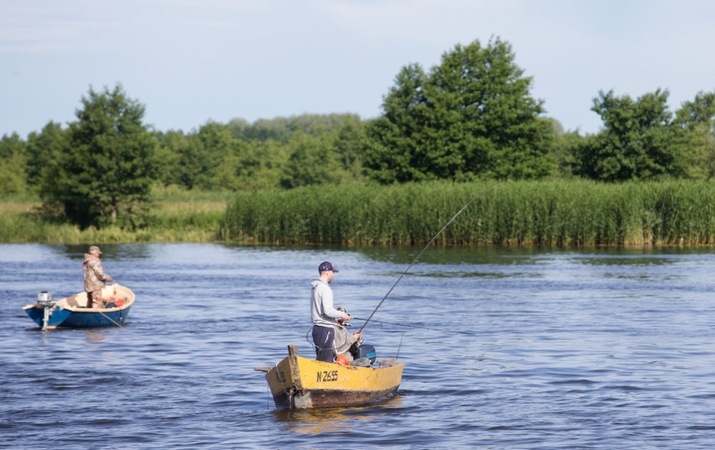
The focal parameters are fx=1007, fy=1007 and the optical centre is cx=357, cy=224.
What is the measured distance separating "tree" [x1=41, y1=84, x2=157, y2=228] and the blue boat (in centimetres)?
3905

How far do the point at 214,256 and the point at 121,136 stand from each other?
21193 millimetres

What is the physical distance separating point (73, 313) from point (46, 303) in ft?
2.53

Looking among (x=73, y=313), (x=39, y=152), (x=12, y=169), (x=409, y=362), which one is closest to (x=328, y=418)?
(x=409, y=362)

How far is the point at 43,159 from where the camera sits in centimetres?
9950

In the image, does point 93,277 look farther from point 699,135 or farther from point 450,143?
point 699,135

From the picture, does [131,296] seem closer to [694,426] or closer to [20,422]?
[20,422]

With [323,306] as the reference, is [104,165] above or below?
above

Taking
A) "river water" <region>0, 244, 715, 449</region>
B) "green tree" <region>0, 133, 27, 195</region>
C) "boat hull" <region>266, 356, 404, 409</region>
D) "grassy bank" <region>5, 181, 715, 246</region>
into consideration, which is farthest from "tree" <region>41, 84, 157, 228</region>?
"boat hull" <region>266, 356, 404, 409</region>

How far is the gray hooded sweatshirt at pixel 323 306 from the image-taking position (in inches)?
496

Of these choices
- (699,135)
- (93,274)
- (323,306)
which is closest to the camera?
(323,306)

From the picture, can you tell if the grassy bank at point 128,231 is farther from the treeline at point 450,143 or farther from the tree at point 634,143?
the tree at point 634,143

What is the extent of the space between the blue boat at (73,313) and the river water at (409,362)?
0.91 ft

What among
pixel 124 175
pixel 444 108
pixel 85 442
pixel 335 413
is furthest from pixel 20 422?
pixel 444 108

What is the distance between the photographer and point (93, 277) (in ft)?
69.3
